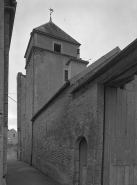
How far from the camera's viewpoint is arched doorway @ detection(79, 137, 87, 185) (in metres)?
5.10

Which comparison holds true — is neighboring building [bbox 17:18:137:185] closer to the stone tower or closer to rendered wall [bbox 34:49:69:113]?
rendered wall [bbox 34:49:69:113]

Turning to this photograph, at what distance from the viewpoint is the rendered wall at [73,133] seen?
446 centimetres

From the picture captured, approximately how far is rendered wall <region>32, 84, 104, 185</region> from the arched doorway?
0.10m

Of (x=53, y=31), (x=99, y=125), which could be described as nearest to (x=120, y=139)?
(x=99, y=125)

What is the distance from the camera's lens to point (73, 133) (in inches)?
222

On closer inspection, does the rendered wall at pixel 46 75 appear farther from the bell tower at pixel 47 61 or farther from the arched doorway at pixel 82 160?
the arched doorway at pixel 82 160

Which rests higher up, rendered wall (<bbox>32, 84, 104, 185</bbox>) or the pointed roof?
the pointed roof

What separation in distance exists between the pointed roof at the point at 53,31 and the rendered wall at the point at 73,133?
26.9 feet

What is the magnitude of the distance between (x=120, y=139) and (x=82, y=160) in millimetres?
1423

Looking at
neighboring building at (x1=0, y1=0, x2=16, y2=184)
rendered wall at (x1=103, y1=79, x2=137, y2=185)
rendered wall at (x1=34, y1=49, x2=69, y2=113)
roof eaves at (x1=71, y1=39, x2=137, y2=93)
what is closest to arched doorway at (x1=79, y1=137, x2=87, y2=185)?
rendered wall at (x1=103, y1=79, x2=137, y2=185)

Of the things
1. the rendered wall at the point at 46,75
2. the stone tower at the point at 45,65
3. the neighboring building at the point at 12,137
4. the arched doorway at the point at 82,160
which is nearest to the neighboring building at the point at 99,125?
the arched doorway at the point at 82,160

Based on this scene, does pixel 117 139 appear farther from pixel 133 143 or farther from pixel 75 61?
pixel 75 61

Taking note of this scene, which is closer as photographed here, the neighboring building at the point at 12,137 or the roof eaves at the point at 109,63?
the roof eaves at the point at 109,63

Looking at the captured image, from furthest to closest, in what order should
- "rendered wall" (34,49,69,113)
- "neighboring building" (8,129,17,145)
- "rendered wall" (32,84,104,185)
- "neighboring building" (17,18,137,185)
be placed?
"neighboring building" (8,129,17,145) → "rendered wall" (34,49,69,113) → "rendered wall" (32,84,104,185) → "neighboring building" (17,18,137,185)
